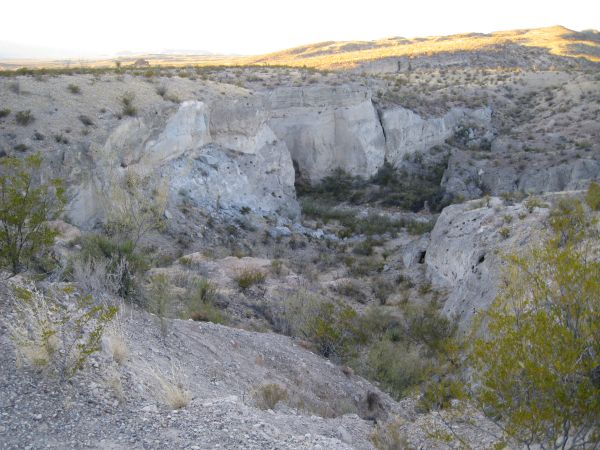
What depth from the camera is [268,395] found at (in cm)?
613

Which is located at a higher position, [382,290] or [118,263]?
[118,263]

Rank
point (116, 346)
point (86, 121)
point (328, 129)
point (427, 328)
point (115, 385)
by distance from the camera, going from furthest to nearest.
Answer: point (328, 129)
point (86, 121)
point (427, 328)
point (116, 346)
point (115, 385)

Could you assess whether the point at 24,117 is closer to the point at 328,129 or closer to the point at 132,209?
the point at 132,209

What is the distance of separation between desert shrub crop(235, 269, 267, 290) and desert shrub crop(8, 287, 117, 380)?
6.52m

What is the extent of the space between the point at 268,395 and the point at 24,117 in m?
12.1

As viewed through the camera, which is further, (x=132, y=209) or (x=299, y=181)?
(x=299, y=181)

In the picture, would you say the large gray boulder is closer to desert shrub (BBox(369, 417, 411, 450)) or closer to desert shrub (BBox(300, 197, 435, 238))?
desert shrub (BBox(369, 417, 411, 450))

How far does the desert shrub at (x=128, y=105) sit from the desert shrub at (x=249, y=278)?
6.92m

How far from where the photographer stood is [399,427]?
20.5 ft

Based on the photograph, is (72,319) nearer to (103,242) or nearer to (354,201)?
(103,242)

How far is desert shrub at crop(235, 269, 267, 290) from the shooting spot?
12312 millimetres

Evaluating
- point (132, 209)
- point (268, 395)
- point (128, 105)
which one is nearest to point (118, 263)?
point (268, 395)

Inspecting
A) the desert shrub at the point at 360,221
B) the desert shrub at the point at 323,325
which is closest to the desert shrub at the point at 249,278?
the desert shrub at the point at 323,325

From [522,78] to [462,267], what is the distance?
32815 mm
